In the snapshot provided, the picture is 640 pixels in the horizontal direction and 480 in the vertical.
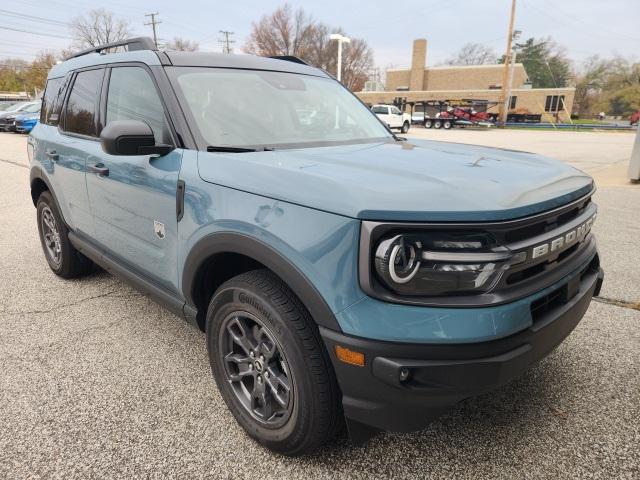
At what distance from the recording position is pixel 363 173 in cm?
185

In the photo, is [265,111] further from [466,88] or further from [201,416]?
[466,88]

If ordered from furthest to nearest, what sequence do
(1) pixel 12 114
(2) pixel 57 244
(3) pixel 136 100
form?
(1) pixel 12 114 < (2) pixel 57 244 < (3) pixel 136 100

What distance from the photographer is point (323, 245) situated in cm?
165

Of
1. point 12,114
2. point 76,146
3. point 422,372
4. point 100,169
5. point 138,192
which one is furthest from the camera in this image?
point 12,114

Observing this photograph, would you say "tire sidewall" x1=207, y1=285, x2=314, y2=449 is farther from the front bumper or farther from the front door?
the front door

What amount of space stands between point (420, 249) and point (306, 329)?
0.55 m

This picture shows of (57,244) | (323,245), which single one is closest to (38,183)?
(57,244)

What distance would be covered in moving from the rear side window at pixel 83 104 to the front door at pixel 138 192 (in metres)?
0.21

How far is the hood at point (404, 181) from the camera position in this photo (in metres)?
1.57

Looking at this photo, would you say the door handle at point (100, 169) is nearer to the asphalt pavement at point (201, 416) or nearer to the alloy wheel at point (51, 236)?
the asphalt pavement at point (201, 416)

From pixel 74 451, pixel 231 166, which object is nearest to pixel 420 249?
pixel 231 166

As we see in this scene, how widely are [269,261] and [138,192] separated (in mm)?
1187

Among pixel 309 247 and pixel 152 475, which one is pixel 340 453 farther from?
pixel 309 247

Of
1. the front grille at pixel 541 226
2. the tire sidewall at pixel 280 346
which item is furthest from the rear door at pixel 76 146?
the front grille at pixel 541 226
